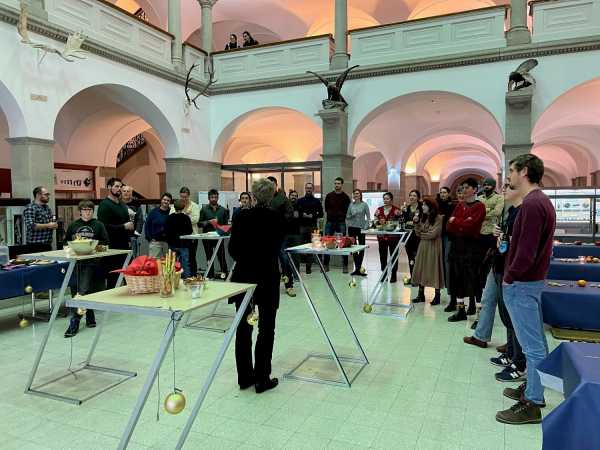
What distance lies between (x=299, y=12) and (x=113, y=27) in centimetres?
661

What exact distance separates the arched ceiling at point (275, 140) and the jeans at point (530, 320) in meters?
11.1

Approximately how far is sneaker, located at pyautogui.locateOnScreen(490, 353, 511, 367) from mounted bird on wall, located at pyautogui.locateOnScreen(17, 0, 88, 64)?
7.87 m

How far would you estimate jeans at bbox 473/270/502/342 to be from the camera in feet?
13.0

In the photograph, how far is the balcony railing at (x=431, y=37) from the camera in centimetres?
939

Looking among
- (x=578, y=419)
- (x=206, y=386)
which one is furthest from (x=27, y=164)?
(x=578, y=419)

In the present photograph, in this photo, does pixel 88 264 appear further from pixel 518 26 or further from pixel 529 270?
pixel 518 26

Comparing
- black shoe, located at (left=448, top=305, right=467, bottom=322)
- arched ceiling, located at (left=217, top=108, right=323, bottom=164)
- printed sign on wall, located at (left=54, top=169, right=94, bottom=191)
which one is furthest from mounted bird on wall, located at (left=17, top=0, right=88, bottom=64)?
black shoe, located at (left=448, top=305, right=467, bottom=322)

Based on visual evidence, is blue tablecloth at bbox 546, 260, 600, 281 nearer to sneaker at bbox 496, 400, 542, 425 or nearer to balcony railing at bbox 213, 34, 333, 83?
sneaker at bbox 496, 400, 542, 425

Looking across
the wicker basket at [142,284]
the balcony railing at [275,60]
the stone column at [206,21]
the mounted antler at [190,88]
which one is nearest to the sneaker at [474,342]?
the wicker basket at [142,284]

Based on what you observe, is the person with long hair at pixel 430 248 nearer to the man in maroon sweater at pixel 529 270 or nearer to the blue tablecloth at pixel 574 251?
the blue tablecloth at pixel 574 251

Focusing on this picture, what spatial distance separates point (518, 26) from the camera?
9.05 meters

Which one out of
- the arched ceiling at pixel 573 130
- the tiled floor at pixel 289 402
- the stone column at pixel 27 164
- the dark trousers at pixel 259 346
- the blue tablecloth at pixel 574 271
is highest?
the arched ceiling at pixel 573 130

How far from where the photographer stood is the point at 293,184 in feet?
39.8

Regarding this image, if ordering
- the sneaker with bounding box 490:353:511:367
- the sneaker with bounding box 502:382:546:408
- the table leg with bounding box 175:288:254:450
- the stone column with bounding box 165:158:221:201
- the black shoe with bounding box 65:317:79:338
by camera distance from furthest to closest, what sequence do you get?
the stone column with bounding box 165:158:221:201 < the black shoe with bounding box 65:317:79:338 < the sneaker with bounding box 490:353:511:367 < the sneaker with bounding box 502:382:546:408 < the table leg with bounding box 175:288:254:450
